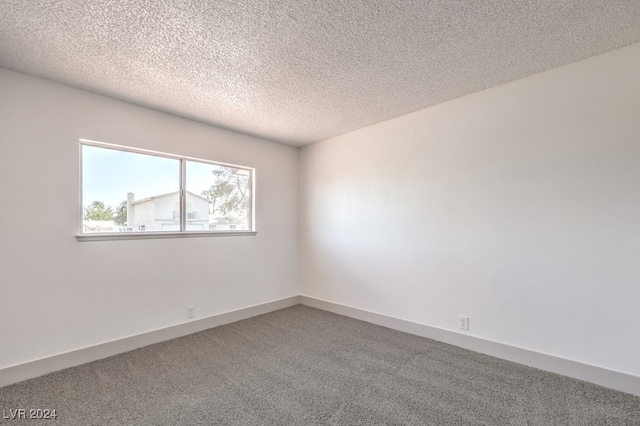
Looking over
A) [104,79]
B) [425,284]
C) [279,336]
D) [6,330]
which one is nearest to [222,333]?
[279,336]

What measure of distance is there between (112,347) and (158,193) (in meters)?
1.55

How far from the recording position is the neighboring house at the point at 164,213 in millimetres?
2936

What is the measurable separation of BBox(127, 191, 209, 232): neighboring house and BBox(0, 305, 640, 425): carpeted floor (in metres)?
1.24

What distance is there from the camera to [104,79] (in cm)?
242

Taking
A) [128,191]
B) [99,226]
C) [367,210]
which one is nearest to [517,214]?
[367,210]

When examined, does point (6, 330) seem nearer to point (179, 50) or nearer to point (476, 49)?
point (179, 50)

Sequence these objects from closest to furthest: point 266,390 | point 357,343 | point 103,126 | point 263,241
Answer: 1. point 266,390
2. point 103,126
3. point 357,343
4. point 263,241

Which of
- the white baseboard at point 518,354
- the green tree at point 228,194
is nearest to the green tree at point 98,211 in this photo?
the green tree at point 228,194

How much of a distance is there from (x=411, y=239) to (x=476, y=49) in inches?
74.2

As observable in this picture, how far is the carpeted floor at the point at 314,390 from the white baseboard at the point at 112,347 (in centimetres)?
8

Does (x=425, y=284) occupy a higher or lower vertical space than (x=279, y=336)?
higher

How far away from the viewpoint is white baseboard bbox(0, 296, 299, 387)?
2.23 metres

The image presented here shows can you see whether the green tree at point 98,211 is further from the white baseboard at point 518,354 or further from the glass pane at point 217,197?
the white baseboard at point 518,354

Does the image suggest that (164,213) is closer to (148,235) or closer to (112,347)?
(148,235)
